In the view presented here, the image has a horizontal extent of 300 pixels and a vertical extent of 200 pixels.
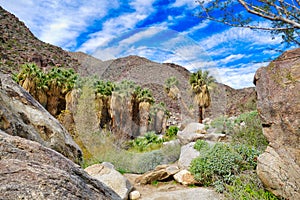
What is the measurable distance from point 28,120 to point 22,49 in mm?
34472

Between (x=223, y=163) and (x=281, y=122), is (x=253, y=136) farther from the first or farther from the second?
(x=281, y=122)

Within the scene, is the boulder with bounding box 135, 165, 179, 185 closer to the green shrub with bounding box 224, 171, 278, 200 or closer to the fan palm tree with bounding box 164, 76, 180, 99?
the green shrub with bounding box 224, 171, 278, 200

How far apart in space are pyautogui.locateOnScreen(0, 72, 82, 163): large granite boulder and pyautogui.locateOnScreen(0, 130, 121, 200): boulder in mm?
760

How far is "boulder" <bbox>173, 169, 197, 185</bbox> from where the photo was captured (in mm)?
8331

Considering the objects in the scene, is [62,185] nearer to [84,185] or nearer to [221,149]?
[84,185]

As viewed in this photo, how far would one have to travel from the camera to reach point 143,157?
13.1 m

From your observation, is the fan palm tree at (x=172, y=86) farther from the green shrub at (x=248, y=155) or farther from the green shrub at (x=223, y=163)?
the green shrub at (x=248, y=155)

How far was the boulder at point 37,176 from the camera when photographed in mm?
1067

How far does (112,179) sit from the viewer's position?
7.64 meters

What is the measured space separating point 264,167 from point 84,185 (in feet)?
14.5

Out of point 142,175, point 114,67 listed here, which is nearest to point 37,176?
point 142,175

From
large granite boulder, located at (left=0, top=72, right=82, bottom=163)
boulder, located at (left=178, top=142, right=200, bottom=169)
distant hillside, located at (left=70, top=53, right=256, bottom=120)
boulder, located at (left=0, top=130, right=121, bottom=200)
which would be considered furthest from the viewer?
distant hillside, located at (left=70, top=53, right=256, bottom=120)

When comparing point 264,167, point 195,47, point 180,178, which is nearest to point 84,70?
point 195,47

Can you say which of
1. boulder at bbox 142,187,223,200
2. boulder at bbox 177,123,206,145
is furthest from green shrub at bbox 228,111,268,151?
boulder at bbox 177,123,206,145
